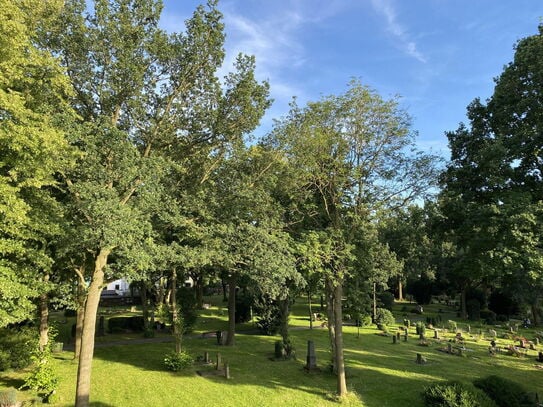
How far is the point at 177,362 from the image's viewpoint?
1986cm

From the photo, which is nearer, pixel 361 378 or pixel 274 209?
pixel 274 209

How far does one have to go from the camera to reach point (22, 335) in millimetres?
19031

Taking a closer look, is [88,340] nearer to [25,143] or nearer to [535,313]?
[25,143]

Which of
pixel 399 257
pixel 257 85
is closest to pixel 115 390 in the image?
pixel 257 85

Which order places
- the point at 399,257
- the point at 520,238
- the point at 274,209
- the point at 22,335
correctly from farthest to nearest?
1. the point at 399,257
2. the point at 22,335
3. the point at 274,209
4. the point at 520,238

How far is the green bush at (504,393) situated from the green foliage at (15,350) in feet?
66.7

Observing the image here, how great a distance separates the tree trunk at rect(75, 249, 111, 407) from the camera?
45.5ft

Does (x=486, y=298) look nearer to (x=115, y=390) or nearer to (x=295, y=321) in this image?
(x=295, y=321)

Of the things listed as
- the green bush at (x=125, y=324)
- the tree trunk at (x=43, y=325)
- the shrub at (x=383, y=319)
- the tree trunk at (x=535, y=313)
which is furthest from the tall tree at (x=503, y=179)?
the tree trunk at (x=535, y=313)

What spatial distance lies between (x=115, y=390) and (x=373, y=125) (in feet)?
55.2

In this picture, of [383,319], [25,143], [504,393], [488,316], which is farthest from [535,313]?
[25,143]

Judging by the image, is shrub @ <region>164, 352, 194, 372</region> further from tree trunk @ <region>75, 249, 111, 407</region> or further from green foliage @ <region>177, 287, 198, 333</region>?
green foliage @ <region>177, 287, 198, 333</region>

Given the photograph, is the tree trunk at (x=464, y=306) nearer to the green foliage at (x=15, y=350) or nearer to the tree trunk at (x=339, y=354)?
the tree trunk at (x=339, y=354)

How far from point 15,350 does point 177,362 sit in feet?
25.6
